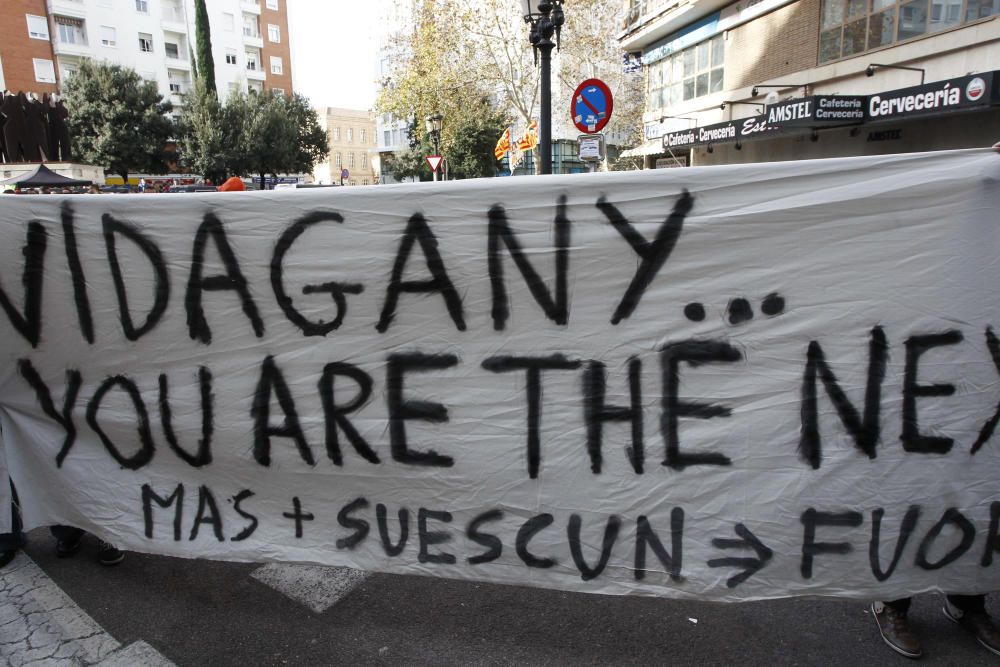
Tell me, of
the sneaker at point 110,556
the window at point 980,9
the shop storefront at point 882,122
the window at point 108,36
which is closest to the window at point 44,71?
the window at point 108,36

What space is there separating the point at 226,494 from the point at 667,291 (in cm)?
190

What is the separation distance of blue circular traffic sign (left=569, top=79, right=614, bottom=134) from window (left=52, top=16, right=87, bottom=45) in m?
47.0

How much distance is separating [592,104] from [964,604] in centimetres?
918

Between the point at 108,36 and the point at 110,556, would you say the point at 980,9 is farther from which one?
the point at 108,36

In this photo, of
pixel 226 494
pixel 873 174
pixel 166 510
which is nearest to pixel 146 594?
pixel 166 510

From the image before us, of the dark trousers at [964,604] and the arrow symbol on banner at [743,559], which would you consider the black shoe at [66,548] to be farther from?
the dark trousers at [964,604]

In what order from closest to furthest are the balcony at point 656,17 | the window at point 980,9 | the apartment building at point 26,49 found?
the window at point 980,9 < the balcony at point 656,17 < the apartment building at point 26,49

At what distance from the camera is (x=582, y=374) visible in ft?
7.68

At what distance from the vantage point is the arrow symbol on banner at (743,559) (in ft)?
7.49

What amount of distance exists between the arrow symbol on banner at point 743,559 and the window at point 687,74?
815 inches

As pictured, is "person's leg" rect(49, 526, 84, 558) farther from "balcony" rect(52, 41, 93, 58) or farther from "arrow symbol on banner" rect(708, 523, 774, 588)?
"balcony" rect(52, 41, 93, 58)

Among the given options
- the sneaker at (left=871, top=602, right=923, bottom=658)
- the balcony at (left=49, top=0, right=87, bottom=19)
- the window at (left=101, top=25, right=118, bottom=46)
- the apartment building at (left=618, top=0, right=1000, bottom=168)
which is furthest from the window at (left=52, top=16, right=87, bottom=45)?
the sneaker at (left=871, top=602, right=923, bottom=658)

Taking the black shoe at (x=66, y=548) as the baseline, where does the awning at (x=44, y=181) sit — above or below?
above

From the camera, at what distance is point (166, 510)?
280 cm
